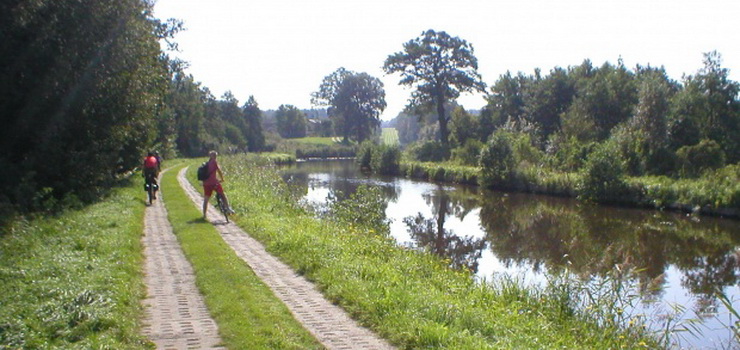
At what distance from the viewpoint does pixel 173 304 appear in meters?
7.02

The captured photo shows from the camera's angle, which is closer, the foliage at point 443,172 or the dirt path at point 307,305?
the dirt path at point 307,305

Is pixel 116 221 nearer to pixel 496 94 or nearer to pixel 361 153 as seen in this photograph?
pixel 361 153

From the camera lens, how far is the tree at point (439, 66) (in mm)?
56781

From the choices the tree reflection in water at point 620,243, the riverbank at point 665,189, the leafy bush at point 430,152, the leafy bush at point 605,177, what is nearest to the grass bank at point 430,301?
the tree reflection in water at point 620,243

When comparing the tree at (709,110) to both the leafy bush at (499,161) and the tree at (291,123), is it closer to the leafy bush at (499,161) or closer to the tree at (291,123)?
the leafy bush at (499,161)

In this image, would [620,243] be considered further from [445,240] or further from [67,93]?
[67,93]

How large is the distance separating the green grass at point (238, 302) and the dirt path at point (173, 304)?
14cm

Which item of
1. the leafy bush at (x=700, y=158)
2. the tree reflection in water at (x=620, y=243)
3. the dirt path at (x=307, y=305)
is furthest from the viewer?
the leafy bush at (x=700, y=158)

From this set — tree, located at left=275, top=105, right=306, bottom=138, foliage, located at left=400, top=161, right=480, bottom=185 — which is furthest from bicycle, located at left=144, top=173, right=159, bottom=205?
tree, located at left=275, top=105, right=306, bottom=138

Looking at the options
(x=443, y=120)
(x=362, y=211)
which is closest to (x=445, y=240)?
(x=362, y=211)

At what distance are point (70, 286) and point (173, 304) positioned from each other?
48.4 inches

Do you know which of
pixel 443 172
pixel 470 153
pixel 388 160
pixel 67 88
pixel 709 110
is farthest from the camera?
pixel 388 160

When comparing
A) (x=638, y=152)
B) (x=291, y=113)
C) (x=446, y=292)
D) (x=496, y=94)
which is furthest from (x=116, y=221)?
(x=291, y=113)

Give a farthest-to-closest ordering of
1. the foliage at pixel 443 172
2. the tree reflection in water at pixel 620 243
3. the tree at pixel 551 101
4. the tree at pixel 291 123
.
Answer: the tree at pixel 291 123, the tree at pixel 551 101, the foliage at pixel 443 172, the tree reflection in water at pixel 620 243
